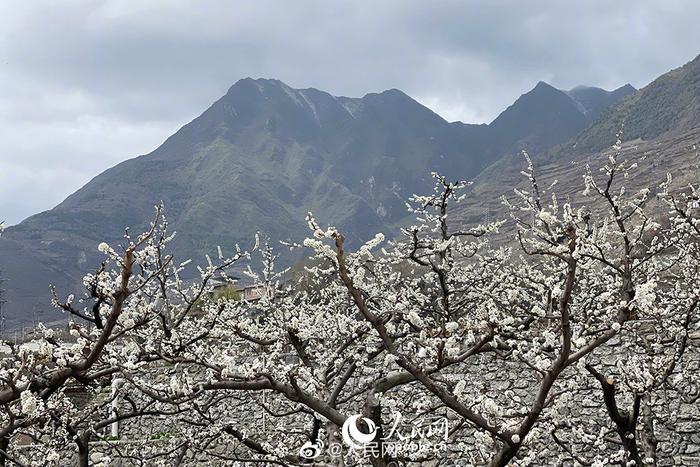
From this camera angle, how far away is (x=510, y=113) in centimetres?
18575

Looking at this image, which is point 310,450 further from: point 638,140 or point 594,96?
point 594,96

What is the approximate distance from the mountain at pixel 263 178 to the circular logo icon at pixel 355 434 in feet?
285

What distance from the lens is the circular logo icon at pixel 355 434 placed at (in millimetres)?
3807

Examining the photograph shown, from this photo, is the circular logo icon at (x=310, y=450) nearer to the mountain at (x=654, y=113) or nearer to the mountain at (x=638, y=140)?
the mountain at (x=638, y=140)

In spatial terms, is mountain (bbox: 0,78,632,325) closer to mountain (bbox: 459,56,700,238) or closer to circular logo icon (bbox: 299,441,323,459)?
mountain (bbox: 459,56,700,238)

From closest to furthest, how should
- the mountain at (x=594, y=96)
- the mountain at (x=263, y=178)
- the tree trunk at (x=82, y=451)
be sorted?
the tree trunk at (x=82, y=451)
the mountain at (x=263, y=178)
the mountain at (x=594, y=96)

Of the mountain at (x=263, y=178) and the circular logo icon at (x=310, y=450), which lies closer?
the circular logo icon at (x=310, y=450)

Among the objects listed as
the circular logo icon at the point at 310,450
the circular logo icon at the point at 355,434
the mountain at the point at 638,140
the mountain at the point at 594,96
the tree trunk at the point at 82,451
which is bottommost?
the tree trunk at the point at 82,451

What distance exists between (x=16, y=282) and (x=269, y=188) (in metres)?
63.2

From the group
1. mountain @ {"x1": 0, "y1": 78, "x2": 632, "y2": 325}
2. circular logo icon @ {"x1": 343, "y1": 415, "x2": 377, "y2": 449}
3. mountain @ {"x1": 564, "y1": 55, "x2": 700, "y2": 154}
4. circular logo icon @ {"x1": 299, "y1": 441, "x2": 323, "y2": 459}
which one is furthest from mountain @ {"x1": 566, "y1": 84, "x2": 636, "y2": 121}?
circular logo icon @ {"x1": 343, "y1": 415, "x2": 377, "y2": 449}

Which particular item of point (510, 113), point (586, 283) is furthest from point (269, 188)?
point (586, 283)

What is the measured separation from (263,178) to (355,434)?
483ft

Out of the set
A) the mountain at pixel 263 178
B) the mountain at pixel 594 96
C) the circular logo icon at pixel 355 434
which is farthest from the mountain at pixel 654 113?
the circular logo icon at pixel 355 434

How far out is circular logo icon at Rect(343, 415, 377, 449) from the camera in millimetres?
3807
